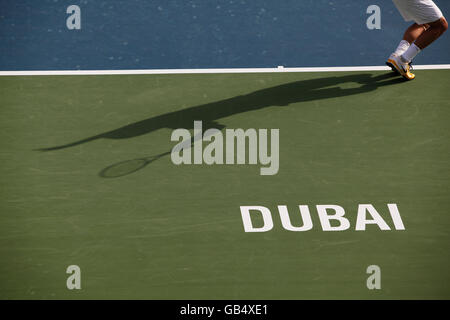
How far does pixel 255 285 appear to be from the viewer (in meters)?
6.64

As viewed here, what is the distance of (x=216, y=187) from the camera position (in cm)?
750

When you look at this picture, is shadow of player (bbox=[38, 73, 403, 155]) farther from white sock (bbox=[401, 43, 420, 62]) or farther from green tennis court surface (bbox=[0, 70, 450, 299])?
white sock (bbox=[401, 43, 420, 62])

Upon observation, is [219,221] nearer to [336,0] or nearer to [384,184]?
[384,184]

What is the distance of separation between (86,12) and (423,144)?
18.2ft

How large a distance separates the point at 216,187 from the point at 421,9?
3.83 meters

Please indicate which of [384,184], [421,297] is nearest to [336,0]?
[384,184]

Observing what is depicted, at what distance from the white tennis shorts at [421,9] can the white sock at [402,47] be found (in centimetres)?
34

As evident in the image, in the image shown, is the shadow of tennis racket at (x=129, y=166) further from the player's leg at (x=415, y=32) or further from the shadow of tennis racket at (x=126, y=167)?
the player's leg at (x=415, y=32)

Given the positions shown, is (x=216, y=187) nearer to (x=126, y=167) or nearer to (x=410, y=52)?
(x=126, y=167)

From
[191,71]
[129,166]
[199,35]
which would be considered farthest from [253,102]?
[129,166]

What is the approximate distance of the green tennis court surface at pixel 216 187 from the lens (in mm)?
6699

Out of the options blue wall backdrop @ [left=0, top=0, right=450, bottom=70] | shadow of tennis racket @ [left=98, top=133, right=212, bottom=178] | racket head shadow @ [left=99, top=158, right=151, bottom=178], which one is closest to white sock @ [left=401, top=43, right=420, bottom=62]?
blue wall backdrop @ [left=0, top=0, right=450, bottom=70]

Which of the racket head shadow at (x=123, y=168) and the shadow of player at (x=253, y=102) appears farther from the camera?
the shadow of player at (x=253, y=102)

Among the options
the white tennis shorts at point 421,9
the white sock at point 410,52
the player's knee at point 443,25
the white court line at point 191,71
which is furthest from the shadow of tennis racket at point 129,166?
the player's knee at point 443,25
